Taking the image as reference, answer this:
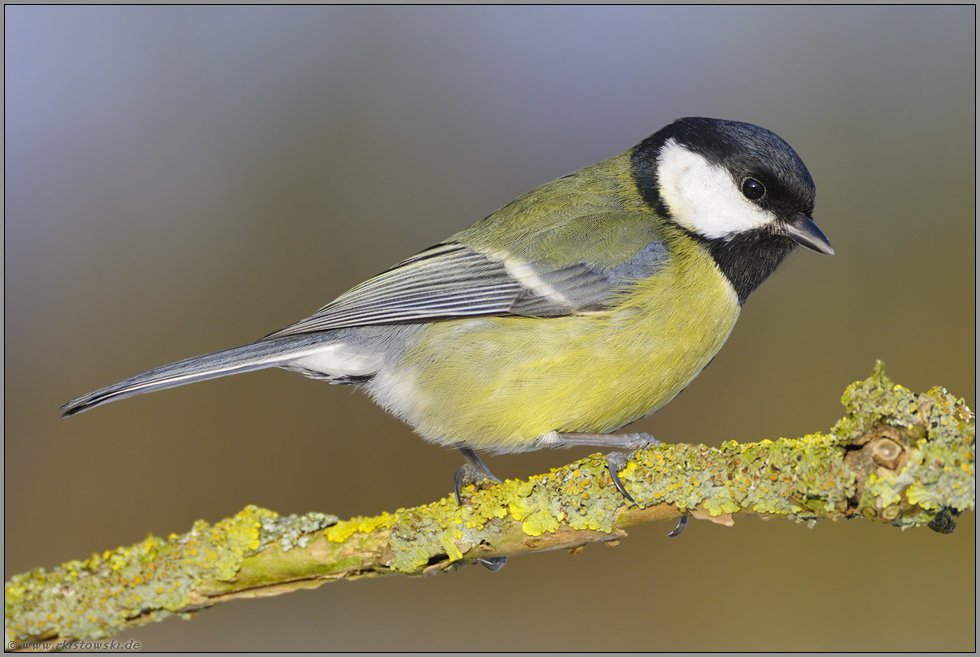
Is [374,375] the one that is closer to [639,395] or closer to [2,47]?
[639,395]

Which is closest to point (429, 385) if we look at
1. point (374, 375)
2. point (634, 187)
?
point (374, 375)

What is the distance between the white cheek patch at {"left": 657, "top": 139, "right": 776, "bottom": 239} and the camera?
149 cm

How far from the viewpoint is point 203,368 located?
137 centimetres

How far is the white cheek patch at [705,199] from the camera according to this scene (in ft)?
4.90

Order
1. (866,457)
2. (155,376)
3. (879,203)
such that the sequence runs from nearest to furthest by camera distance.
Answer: (866,457)
(155,376)
(879,203)

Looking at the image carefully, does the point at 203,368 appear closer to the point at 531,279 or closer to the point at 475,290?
the point at 475,290

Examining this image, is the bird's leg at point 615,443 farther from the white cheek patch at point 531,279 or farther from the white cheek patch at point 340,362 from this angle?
the white cheek patch at point 340,362

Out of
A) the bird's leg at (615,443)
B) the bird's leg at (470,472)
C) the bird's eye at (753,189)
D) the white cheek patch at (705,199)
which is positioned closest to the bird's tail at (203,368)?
the bird's leg at (470,472)

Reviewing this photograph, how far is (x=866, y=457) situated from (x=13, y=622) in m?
1.43

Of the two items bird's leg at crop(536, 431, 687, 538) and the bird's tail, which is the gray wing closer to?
the bird's tail

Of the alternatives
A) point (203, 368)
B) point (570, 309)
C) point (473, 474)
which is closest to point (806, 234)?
point (570, 309)

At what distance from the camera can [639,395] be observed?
139 cm

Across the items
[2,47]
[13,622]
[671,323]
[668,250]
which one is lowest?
[13,622]

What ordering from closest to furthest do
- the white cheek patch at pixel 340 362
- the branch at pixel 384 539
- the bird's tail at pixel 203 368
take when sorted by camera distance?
1. the branch at pixel 384 539
2. the bird's tail at pixel 203 368
3. the white cheek patch at pixel 340 362
